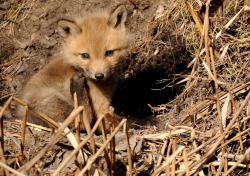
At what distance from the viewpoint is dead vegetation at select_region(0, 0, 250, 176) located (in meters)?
2.77

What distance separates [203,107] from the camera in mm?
3766

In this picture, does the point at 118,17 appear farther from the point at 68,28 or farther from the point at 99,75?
the point at 99,75

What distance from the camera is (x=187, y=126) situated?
3.56 m

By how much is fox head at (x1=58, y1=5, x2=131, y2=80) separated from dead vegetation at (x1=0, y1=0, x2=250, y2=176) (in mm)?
864

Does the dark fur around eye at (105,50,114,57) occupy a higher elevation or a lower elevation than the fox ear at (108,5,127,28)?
lower

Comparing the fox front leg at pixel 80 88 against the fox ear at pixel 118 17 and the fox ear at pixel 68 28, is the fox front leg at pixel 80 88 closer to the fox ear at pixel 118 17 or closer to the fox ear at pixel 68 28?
the fox ear at pixel 68 28

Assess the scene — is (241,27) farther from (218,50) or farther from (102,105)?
(102,105)

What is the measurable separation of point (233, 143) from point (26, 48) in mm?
4263

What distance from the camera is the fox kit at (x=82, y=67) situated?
160 inches

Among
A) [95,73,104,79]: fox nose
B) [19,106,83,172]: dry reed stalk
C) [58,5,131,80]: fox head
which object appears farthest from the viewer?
[58,5,131,80]: fox head

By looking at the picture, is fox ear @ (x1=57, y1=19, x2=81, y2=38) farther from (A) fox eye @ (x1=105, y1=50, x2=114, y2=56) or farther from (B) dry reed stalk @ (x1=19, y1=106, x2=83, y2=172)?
A: (B) dry reed stalk @ (x1=19, y1=106, x2=83, y2=172)

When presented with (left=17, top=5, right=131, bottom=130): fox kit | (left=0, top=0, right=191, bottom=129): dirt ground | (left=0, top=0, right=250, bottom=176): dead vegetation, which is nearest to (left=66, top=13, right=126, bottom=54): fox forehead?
(left=17, top=5, right=131, bottom=130): fox kit

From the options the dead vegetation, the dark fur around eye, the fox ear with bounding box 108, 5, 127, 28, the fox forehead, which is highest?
the fox ear with bounding box 108, 5, 127, 28

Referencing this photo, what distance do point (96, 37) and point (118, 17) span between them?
1.68ft
